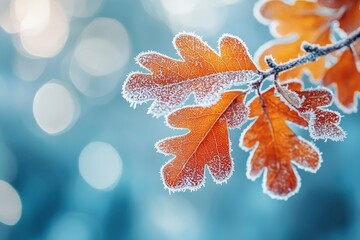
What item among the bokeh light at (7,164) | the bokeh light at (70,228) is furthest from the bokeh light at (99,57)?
the bokeh light at (70,228)

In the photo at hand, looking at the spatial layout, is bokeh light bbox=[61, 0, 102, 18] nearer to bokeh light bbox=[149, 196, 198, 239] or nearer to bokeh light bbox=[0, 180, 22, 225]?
bokeh light bbox=[0, 180, 22, 225]

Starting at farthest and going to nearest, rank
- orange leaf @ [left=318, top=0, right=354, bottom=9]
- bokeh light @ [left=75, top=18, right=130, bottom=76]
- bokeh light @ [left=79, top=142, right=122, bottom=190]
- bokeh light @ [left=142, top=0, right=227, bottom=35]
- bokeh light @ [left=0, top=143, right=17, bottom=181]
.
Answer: bokeh light @ [left=75, top=18, right=130, bottom=76] → bokeh light @ [left=79, top=142, right=122, bottom=190] → bokeh light @ [left=0, top=143, right=17, bottom=181] → bokeh light @ [left=142, top=0, right=227, bottom=35] → orange leaf @ [left=318, top=0, right=354, bottom=9]

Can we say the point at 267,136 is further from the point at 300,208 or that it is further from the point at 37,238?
the point at 37,238

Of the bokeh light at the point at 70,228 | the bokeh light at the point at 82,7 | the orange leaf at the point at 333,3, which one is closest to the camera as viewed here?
the orange leaf at the point at 333,3

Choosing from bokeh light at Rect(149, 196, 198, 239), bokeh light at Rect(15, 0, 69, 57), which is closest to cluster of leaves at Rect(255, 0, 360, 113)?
bokeh light at Rect(149, 196, 198, 239)

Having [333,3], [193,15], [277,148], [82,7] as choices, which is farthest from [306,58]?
[82,7]

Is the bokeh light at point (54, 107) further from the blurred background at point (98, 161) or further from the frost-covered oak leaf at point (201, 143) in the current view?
the frost-covered oak leaf at point (201, 143)
